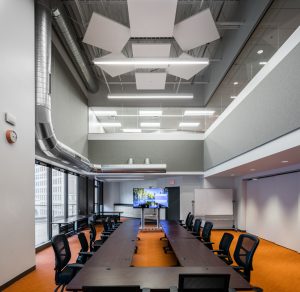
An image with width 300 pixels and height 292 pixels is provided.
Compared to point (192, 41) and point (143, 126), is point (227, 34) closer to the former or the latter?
point (192, 41)

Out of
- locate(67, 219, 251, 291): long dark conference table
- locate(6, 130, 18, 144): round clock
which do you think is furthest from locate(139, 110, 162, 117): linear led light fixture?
locate(67, 219, 251, 291): long dark conference table

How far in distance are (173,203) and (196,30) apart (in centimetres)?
883

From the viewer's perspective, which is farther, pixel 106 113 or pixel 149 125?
pixel 106 113

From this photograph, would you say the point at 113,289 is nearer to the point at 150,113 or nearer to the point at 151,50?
the point at 151,50

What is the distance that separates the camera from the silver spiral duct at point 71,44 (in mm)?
6760

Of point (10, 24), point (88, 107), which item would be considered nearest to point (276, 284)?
point (10, 24)

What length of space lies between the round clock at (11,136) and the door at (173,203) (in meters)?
9.12

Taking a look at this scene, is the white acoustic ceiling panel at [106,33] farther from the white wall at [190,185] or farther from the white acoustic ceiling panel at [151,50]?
the white wall at [190,185]

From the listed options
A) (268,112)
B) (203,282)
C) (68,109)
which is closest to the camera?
(203,282)

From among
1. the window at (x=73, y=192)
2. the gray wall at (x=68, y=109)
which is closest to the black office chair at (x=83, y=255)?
the gray wall at (x=68, y=109)

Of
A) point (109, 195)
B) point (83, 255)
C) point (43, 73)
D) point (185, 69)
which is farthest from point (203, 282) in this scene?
point (109, 195)

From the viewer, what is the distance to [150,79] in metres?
9.42

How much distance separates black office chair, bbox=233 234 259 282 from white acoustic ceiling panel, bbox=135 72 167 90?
19.1 ft

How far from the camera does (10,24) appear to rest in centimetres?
521
